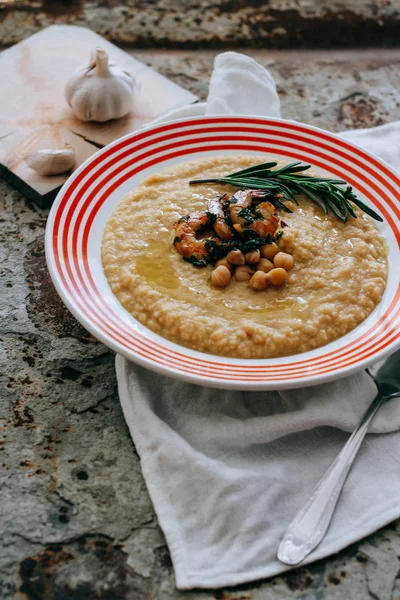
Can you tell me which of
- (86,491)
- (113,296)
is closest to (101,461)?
(86,491)

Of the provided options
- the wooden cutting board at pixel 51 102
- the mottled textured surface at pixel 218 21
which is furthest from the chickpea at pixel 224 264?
the mottled textured surface at pixel 218 21

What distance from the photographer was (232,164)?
371 cm

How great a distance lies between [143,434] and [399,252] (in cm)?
152

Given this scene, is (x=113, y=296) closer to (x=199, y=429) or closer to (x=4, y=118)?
(x=199, y=429)

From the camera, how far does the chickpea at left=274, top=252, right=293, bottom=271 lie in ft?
10.3

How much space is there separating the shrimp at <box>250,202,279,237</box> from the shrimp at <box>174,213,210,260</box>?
→ 24 cm

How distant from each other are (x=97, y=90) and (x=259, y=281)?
Result: 6.52ft

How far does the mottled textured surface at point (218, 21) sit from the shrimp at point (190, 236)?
2.63m

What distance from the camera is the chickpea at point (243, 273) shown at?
3125mm

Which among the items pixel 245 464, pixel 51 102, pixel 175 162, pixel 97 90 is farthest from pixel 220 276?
pixel 51 102

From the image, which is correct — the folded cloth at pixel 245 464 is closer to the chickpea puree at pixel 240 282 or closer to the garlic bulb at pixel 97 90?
the chickpea puree at pixel 240 282

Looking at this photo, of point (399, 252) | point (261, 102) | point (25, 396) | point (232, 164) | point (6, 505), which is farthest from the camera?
point (261, 102)

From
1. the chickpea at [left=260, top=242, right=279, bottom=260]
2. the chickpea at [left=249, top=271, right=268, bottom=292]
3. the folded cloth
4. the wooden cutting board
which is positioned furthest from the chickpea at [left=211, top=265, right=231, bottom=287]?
the wooden cutting board

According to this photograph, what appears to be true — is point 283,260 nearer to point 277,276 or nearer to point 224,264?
point 277,276
